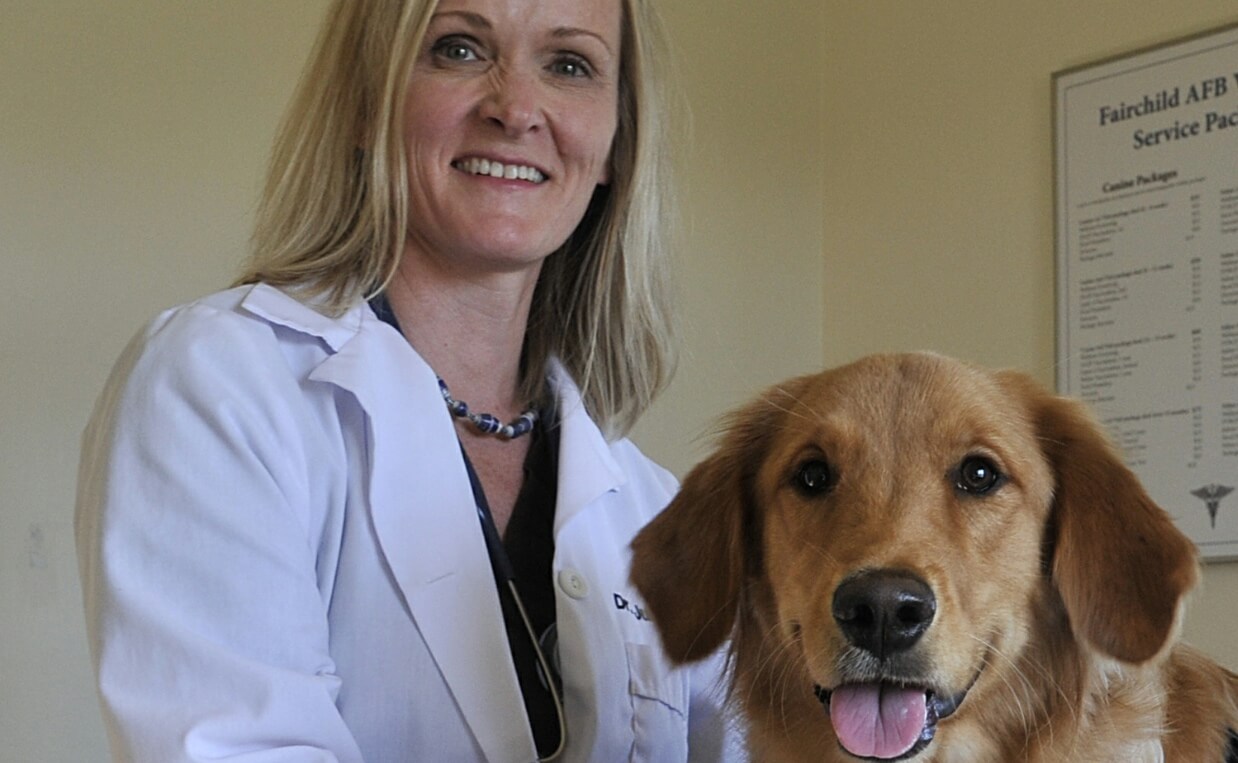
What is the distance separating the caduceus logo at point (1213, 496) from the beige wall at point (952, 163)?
44 centimetres

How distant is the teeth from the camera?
78.3 inches

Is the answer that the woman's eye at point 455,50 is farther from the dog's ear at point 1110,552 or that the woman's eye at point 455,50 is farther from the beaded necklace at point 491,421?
the dog's ear at point 1110,552

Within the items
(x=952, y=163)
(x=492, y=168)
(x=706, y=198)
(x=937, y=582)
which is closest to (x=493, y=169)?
(x=492, y=168)

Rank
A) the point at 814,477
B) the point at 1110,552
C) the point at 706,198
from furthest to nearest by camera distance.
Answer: the point at 706,198, the point at 814,477, the point at 1110,552

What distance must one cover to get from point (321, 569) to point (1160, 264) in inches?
83.2

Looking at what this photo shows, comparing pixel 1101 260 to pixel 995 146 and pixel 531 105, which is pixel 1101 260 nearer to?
pixel 995 146

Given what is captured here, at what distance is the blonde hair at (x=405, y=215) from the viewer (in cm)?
194

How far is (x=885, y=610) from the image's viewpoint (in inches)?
59.2

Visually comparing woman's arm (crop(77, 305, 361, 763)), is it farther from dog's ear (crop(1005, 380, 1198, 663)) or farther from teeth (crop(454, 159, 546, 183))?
dog's ear (crop(1005, 380, 1198, 663))

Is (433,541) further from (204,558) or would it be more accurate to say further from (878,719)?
(878,719)

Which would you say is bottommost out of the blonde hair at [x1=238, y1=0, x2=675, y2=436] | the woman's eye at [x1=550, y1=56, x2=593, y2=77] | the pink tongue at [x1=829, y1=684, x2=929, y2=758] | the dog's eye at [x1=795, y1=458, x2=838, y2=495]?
the pink tongue at [x1=829, y1=684, x2=929, y2=758]

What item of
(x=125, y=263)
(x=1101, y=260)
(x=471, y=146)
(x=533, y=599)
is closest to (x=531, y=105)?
(x=471, y=146)

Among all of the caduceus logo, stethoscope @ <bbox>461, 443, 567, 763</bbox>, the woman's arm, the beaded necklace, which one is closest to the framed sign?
the caduceus logo

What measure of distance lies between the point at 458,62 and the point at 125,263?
99 centimetres
